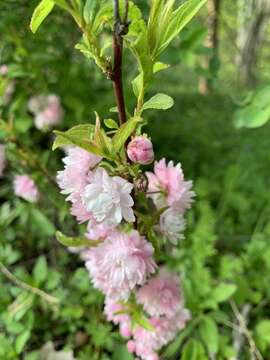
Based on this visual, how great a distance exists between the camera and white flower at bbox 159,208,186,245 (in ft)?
2.80

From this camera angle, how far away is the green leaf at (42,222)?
54.5 inches

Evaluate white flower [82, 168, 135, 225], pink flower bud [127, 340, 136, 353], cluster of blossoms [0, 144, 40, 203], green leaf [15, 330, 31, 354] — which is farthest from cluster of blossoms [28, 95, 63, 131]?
white flower [82, 168, 135, 225]

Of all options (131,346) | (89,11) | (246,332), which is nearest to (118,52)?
(89,11)

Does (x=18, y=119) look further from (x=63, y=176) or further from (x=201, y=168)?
(x=63, y=176)

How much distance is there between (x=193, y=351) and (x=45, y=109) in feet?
2.90

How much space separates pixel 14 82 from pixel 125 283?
993 mm

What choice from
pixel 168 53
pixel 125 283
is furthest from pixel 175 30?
pixel 168 53

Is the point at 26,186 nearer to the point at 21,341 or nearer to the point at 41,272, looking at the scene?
the point at 41,272

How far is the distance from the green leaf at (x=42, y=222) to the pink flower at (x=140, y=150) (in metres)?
0.74

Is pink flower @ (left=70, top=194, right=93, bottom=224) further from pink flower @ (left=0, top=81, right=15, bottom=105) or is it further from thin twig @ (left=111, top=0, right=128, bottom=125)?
pink flower @ (left=0, top=81, right=15, bottom=105)

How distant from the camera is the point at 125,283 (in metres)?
0.84

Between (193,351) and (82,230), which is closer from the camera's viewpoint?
(193,351)

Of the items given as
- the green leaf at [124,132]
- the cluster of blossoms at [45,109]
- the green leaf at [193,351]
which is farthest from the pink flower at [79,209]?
the cluster of blossoms at [45,109]

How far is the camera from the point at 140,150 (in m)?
0.68
